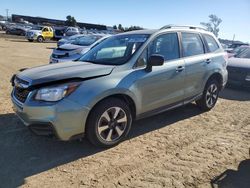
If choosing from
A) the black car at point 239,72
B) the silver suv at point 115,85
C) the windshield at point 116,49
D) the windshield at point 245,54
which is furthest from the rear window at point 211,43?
the windshield at point 245,54

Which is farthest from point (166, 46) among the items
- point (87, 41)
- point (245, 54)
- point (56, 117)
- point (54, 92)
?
point (87, 41)

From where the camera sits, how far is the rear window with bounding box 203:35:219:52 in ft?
21.0

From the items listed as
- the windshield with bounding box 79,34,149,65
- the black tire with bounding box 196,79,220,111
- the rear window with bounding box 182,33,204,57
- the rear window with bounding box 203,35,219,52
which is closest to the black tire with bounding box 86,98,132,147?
the windshield with bounding box 79,34,149,65

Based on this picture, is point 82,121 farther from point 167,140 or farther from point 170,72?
point 170,72

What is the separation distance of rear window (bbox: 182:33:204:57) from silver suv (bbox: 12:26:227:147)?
0.07 feet

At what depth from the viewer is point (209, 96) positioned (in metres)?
6.47

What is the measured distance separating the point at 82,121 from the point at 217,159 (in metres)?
2.06

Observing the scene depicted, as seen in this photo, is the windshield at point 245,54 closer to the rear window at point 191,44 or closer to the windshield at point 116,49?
→ the rear window at point 191,44

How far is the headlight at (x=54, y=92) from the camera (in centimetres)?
390

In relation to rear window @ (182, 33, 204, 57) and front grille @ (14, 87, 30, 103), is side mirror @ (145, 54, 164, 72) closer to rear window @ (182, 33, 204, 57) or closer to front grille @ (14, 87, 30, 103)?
rear window @ (182, 33, 204, 57)

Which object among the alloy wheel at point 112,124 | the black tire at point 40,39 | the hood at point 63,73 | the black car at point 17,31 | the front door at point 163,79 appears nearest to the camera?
the hood at point 63,73

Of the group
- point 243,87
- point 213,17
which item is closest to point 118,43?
point 243,87

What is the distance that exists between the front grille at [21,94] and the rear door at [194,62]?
301 cm

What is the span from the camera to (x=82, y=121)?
4.01 m
